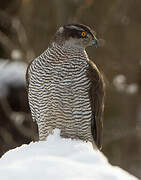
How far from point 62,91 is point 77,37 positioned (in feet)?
2.16

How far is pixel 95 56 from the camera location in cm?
1023

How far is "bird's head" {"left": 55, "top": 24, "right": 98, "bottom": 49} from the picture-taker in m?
4.90

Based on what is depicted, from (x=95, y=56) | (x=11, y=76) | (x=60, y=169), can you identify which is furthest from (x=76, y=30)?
(x=11, y=76)

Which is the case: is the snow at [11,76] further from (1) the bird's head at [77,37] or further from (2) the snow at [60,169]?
(2) the snow at [60,169]

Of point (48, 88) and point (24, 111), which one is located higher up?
point (48, 88)

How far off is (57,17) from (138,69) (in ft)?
7.06

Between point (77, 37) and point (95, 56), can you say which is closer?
point (77, 37)

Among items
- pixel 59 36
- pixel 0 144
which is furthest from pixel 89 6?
pixel 59 36

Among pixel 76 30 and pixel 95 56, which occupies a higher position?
pixel 76 30

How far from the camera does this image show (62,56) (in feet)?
15.6

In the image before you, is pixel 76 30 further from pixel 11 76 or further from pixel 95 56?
pixel 11 76

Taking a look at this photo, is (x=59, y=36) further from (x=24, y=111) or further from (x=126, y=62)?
(x=24, y=111)

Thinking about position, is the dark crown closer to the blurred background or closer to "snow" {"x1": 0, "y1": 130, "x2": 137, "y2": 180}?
"snow" {"x1": 0, "y1": 130, "x2": 137, "y2": 180}

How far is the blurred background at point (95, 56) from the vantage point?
10172mm
